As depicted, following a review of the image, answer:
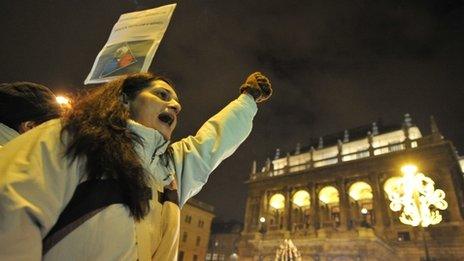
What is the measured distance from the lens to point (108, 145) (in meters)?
1.38

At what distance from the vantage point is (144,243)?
128 cm

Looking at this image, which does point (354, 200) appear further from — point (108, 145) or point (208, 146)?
point (108, 145)

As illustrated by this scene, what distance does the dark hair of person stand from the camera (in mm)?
1279

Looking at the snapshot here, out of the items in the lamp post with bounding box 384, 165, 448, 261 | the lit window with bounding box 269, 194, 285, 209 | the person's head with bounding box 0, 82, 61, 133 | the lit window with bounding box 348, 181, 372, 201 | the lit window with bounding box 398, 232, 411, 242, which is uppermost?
the lit window with bounding box 348, 181, 372, 201

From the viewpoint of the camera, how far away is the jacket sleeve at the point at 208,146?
1937mm

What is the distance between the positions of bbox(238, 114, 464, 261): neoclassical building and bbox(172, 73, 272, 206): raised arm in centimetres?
2342

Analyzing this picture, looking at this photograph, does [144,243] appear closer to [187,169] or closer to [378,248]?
[187,169]

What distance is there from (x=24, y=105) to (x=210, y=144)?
1515 mm

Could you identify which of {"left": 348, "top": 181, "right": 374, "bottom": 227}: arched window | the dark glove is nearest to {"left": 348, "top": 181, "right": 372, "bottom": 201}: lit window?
{"left": 348, "top": 181, "right": 374, "bottom": 227}: arched window

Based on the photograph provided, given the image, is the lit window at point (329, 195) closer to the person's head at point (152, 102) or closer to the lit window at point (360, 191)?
the lit window at point (360, 191)

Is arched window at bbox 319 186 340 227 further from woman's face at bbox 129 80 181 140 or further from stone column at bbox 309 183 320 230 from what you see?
woman's face at bbox 129 80 181 140

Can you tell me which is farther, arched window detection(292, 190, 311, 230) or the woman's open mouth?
arched window detection(292, 190, 311, 230)

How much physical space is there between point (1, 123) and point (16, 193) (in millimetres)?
1524

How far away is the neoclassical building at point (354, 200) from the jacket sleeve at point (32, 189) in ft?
80.9
